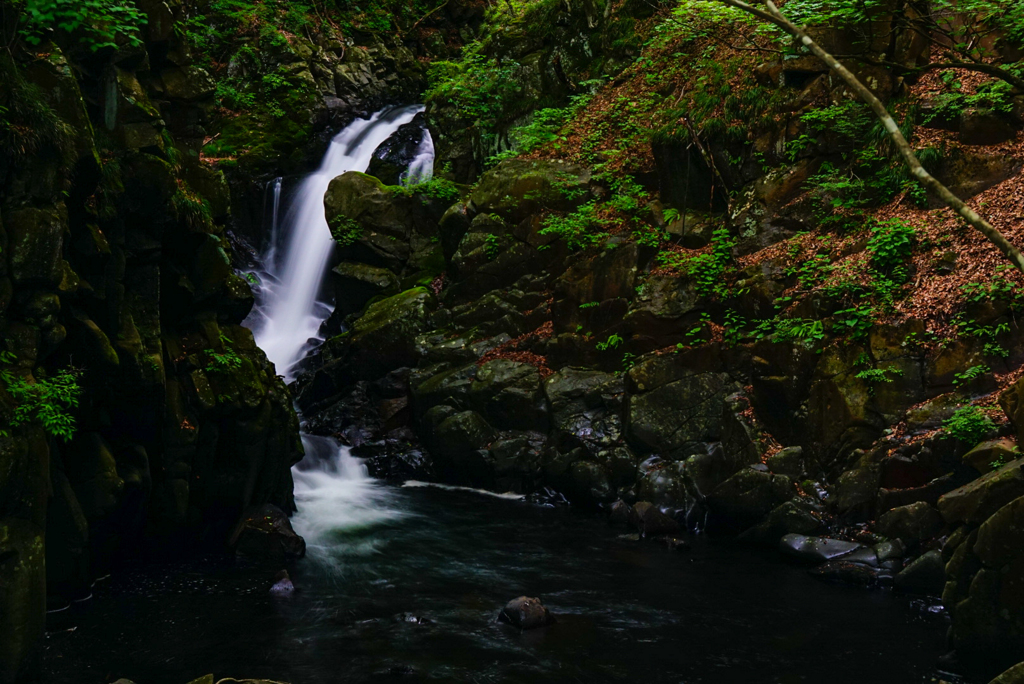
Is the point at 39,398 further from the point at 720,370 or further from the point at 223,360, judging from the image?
the point at 720,370

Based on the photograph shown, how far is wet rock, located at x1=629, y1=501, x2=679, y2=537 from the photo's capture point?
11258mm

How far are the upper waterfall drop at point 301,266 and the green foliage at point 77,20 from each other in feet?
Result: 32.5

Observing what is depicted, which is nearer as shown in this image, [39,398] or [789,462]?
[39,398]

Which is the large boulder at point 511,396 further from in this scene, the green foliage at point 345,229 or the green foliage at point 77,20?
the green foliage at point 77,20

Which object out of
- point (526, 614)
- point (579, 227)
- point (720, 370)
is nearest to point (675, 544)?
point (720, 370)

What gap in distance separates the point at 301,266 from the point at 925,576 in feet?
54.2

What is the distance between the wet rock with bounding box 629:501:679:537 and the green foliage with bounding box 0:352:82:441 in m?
8.02

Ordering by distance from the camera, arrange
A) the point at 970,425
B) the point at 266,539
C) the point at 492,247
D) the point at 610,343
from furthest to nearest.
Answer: the point at 492,247 < the point at 610,343 < the point at 266,539 < the point at 970,425

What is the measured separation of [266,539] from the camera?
10.2 metres

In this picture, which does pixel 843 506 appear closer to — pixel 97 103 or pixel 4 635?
pixel 4 635

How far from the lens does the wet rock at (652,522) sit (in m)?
11.3

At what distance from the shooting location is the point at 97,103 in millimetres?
9031

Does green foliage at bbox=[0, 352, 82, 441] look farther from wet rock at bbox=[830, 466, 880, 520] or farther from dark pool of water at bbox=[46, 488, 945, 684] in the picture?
wet rock at bbox=[830, 466, 880, 520]

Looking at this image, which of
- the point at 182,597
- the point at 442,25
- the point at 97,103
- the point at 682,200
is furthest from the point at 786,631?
the point at 442,25
